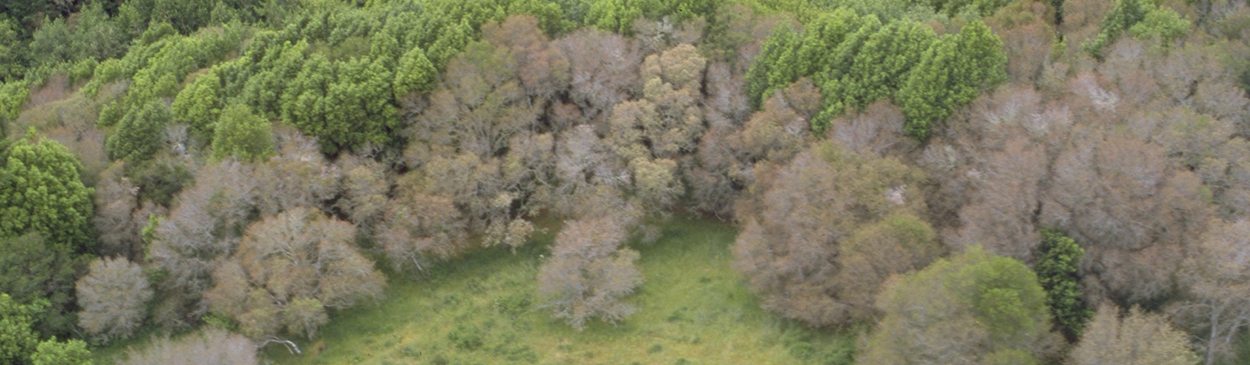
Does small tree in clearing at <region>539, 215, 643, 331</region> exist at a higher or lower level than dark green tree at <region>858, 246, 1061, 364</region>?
lower

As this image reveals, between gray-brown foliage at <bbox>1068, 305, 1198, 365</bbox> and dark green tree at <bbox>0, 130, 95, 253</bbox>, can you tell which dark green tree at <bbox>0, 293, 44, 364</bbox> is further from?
gray-brown foliage at <bbox>1068, 305, 1198, 365</bbox>

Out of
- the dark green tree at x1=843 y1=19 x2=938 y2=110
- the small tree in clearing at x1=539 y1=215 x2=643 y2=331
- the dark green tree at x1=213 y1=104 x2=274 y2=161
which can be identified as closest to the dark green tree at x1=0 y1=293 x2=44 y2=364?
the dark green tree at x1=213 y1=104 x2=274 y2=161

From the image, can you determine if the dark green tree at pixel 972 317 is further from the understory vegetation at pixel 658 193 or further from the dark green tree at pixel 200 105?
the dark green tree at pixel 200 105

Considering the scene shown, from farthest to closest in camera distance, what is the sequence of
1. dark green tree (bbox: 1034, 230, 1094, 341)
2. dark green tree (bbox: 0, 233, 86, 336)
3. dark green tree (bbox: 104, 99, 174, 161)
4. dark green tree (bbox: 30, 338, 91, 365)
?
dark green tree (bbox: 104, 99, 174, 161), dark green tree (bbox: 0, 233, 86, 336), dark green tree (bbox: 30, 338, 91, 365), dark green tree (bbox: 1034, 230, 1094, 341)

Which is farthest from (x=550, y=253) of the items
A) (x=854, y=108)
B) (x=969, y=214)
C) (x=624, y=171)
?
(x=969, y=214)

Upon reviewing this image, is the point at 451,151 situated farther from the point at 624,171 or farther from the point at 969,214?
the point at 969,214
